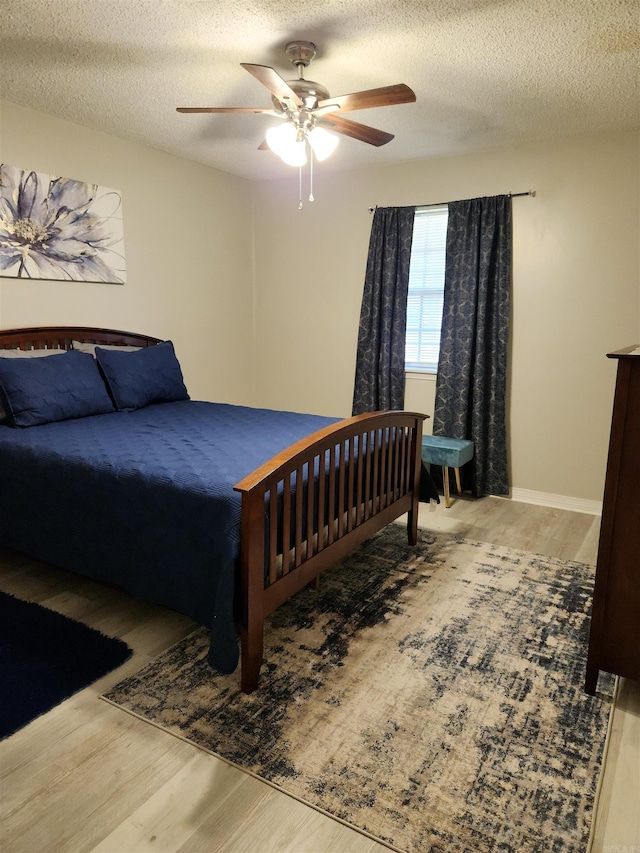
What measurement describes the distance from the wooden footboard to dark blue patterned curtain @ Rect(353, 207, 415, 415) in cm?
136

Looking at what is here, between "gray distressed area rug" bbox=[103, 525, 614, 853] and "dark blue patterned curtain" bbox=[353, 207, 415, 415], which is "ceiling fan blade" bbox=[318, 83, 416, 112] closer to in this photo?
"dark blue patterned curtain" bbox=[353, 207, 415, 415]

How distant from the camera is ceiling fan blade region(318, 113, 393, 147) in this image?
265cm

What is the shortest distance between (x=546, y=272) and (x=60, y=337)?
10.8 feet

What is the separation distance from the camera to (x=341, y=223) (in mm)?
4645

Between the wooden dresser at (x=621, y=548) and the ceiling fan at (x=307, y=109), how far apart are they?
1.51m

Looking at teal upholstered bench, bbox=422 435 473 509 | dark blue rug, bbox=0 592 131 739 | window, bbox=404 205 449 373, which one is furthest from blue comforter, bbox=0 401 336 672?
window, bbox=404 205 449 373

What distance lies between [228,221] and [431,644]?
12.9 feet

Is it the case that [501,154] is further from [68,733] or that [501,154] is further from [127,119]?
[68,733]

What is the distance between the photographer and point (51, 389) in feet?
10.00

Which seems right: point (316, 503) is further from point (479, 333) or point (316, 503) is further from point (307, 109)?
point (479, 333)

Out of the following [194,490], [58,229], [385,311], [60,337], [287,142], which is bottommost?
[194,490]

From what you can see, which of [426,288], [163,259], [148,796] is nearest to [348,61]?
[426,288]

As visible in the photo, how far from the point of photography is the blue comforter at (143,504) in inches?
74.8

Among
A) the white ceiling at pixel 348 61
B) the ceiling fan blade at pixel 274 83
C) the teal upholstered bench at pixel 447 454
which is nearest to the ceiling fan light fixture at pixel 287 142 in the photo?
the ceiling fan blade at pixel 274 83
